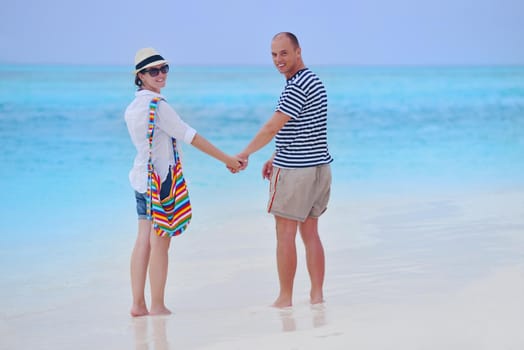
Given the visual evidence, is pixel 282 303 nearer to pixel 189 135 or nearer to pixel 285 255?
pixel 285 255

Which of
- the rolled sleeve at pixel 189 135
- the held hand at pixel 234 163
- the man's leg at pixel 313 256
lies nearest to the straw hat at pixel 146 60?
the rolled sleeve at pixel 189 135

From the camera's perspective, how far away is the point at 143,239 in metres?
3.42

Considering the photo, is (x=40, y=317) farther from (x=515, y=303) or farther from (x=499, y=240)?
(x=499, y=240)

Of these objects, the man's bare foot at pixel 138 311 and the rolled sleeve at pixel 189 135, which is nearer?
the rolled sleeve at pixel 189 135

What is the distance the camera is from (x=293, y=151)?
336 cm

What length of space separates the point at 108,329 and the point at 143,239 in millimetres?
377

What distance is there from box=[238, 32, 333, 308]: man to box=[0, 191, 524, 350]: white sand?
11.0 inches

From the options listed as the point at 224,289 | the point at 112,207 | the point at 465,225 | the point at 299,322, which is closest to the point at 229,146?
the point at 112,207

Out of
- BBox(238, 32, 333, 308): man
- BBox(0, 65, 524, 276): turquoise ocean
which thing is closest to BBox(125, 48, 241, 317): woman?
BBox(238, 32, 333, 308): man

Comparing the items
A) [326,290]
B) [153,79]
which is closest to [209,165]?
[326,290]

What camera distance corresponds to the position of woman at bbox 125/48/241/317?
3.24 m

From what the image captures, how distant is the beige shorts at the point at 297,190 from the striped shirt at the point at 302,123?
0.03 meters

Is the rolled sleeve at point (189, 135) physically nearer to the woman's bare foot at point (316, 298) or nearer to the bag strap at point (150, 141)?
the bag strap at point (150, 141)

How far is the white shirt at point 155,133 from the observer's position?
3.23 m
